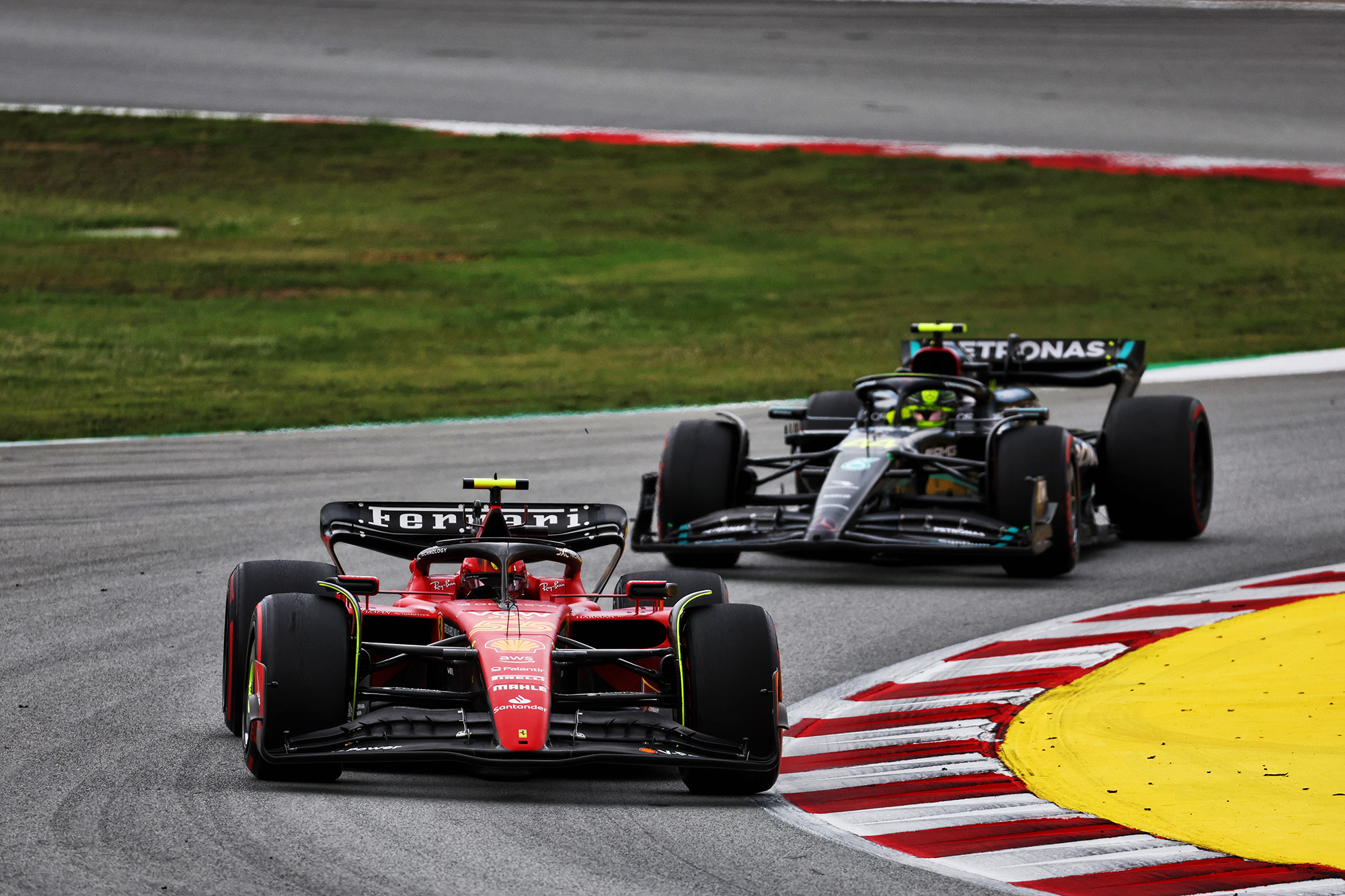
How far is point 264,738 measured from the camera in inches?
261

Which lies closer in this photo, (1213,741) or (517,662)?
(517,662)

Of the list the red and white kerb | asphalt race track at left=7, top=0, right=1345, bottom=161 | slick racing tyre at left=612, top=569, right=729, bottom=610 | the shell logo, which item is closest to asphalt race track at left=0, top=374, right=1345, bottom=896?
the red and white kerb

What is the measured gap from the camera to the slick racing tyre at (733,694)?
680 centimetres

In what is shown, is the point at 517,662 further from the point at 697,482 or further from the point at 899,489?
the point at 899,489

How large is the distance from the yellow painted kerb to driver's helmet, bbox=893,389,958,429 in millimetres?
2996

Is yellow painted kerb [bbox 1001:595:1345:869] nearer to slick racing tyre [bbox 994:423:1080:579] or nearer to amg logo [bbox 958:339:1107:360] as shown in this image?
slick racing tyre [bbox 994:423:1080:579]

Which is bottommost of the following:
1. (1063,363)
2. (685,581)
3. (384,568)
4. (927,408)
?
(384,568)

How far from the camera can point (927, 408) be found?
42.2 feet

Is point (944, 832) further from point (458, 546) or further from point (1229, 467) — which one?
point (1229, 467)

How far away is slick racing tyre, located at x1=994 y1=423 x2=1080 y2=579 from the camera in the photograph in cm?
1171

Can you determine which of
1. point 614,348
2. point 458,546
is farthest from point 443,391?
point 458,546

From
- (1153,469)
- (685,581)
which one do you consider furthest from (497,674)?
(1153,469)

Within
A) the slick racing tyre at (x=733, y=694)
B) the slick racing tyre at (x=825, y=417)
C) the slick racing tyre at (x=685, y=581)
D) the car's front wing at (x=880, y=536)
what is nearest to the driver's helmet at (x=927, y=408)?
the slick racing tyre at (x=825, y=417)

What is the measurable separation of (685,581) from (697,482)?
14.6 ft
